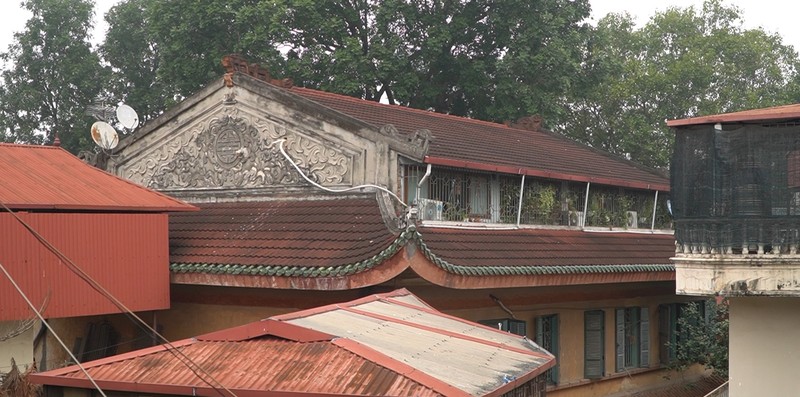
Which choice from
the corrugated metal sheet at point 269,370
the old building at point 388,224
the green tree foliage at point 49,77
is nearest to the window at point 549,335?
the old building at point 388,224

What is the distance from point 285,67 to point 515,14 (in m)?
7.55

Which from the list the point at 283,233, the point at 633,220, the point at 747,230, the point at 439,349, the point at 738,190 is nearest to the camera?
the point at 439,349

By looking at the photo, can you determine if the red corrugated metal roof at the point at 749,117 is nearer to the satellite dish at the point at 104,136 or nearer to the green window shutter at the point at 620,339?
the green window shutter at the point at 620,339

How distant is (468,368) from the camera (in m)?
9.26

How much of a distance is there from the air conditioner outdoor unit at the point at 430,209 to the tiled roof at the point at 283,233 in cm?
78

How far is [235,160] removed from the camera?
57.7 feet

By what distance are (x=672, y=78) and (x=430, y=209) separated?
A: 2463 centimetres

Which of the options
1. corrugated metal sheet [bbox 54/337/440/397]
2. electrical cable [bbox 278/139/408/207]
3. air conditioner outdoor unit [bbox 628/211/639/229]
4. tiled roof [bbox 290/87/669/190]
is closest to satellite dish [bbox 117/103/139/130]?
tiled roof [bbox 290/87/669/190]

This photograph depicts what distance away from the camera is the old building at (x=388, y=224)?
14875 mm

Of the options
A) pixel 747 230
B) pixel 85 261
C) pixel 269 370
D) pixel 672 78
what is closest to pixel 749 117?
pixel 747 230

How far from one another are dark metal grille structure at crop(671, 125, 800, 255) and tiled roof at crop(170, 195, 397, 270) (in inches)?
160

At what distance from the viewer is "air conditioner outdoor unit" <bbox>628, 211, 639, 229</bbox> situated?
2161 centimetres

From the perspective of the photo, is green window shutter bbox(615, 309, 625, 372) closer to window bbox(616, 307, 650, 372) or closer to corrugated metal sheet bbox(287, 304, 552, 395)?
window bbox(616, 307, 650, 372)

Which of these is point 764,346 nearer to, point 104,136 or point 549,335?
point 549,335
